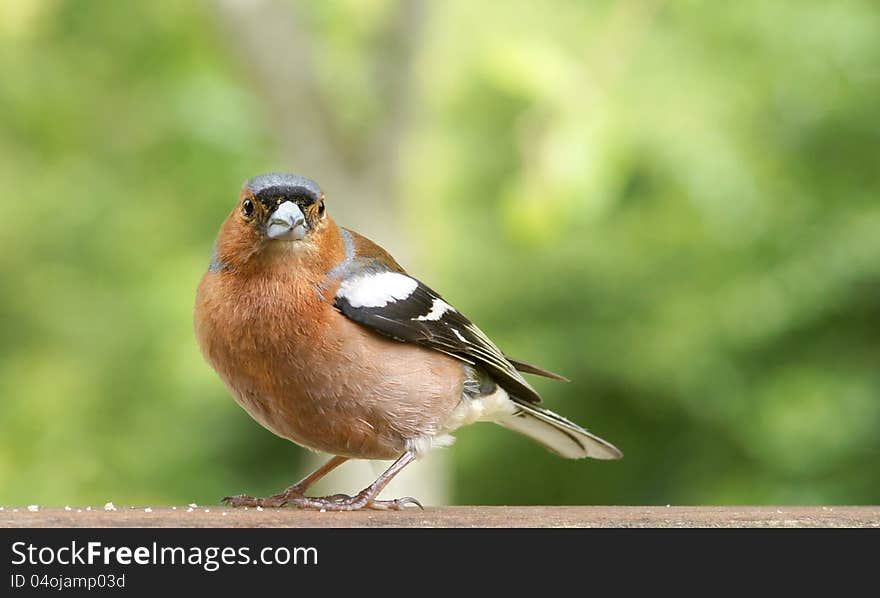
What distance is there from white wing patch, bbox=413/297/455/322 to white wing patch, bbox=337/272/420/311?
9 cm

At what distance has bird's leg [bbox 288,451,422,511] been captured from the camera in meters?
3.29

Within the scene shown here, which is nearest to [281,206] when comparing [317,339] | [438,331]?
[317,339]

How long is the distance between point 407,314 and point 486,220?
4.16m

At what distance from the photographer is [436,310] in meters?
3.73

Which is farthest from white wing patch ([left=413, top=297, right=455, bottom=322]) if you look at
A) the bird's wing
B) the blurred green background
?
the blurred green background

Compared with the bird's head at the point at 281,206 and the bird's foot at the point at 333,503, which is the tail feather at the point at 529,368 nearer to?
the bird's foot at the point at 333,503

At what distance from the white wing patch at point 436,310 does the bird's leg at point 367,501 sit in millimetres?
436

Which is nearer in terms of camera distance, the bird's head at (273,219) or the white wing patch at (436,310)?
the bird's head at (273,219)

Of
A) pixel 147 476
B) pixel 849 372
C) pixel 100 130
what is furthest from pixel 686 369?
pixel 100 130

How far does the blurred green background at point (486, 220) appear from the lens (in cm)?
618

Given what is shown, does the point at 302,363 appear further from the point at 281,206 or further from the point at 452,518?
the point at 452,518

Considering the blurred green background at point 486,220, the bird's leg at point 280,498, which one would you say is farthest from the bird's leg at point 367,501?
the blurred green background at point 486,220

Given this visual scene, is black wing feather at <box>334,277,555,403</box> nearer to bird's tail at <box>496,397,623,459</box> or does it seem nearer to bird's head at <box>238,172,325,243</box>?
bird's tail at <box>496,397,623,459</box>

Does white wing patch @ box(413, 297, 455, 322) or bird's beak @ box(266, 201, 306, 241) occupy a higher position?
white wing patch @ box(413, 297, 455, 322)
